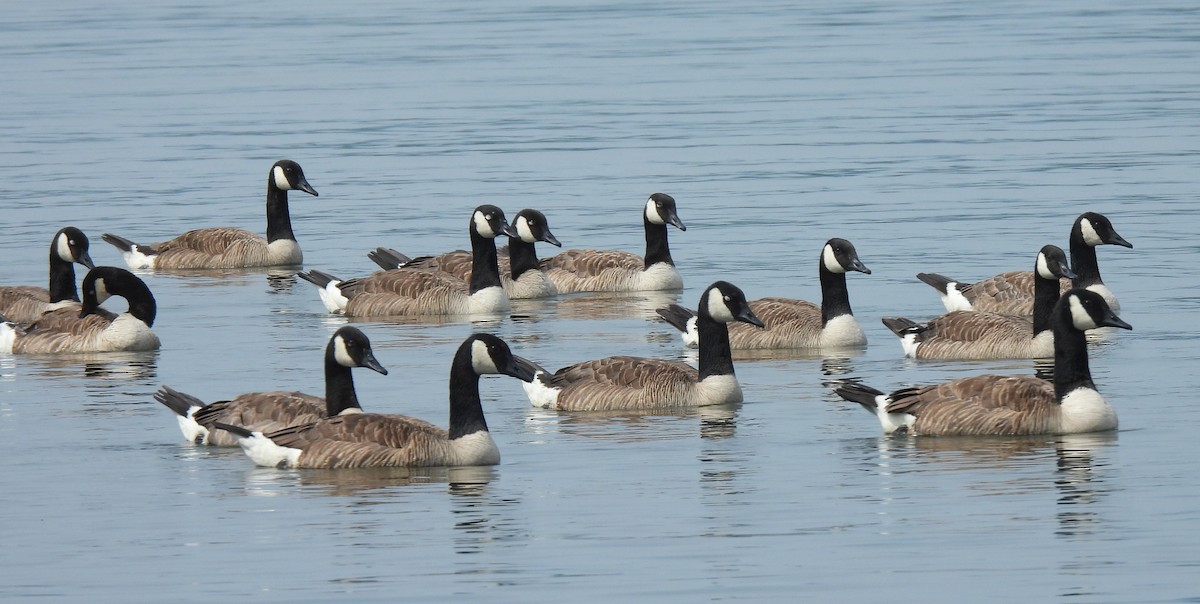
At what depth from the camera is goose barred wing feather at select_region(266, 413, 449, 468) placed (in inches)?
615

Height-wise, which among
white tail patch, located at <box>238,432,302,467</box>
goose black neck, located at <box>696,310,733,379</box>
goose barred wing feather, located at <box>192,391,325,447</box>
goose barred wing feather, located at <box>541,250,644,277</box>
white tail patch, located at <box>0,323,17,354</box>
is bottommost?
white tail patch, located at <box>238,432,302,467</box>

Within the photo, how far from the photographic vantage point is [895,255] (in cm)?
2836

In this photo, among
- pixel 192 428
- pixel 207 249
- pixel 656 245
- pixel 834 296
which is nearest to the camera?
pixel 192 428

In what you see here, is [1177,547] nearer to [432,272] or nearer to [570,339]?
[570,339]

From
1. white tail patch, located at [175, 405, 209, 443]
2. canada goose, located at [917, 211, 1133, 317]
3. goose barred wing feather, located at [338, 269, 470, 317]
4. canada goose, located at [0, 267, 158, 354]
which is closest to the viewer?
white tail patch, located at [175, 405, 209, 443]

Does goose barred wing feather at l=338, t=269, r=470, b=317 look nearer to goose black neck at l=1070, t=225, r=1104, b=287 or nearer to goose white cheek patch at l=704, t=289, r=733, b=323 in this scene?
goose black neck at l=1070, t=225, r=1104, b=287

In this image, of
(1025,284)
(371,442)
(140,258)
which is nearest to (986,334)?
(1025,284)

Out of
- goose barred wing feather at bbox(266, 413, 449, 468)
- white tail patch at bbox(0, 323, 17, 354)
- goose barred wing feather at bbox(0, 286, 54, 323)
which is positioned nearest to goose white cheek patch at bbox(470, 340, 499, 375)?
goose barred wing feather at bbox(266, 413, 449, 468)

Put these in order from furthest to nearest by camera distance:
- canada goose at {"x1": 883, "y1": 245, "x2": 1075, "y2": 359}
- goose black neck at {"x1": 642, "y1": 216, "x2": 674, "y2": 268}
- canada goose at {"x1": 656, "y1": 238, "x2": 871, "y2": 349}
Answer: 1. goose black neck at {"x1": 642, "y1": 216, "x2": 674, "y2": 268}
2. canada goose at {"x1": 656, "y1": 238, "x2": 871, "y2": 349}
3. canada goose at {"x1": 883, "y1": 245, "x2": 1075, "y2": 359}

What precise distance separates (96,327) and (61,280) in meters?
2.33

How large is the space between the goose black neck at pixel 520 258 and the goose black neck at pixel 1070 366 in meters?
11.0

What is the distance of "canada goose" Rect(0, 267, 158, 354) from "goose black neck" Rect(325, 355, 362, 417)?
629 centimetres

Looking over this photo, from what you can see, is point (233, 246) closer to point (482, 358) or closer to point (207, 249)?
point (207, 249)

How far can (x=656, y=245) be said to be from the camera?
2667 cm
